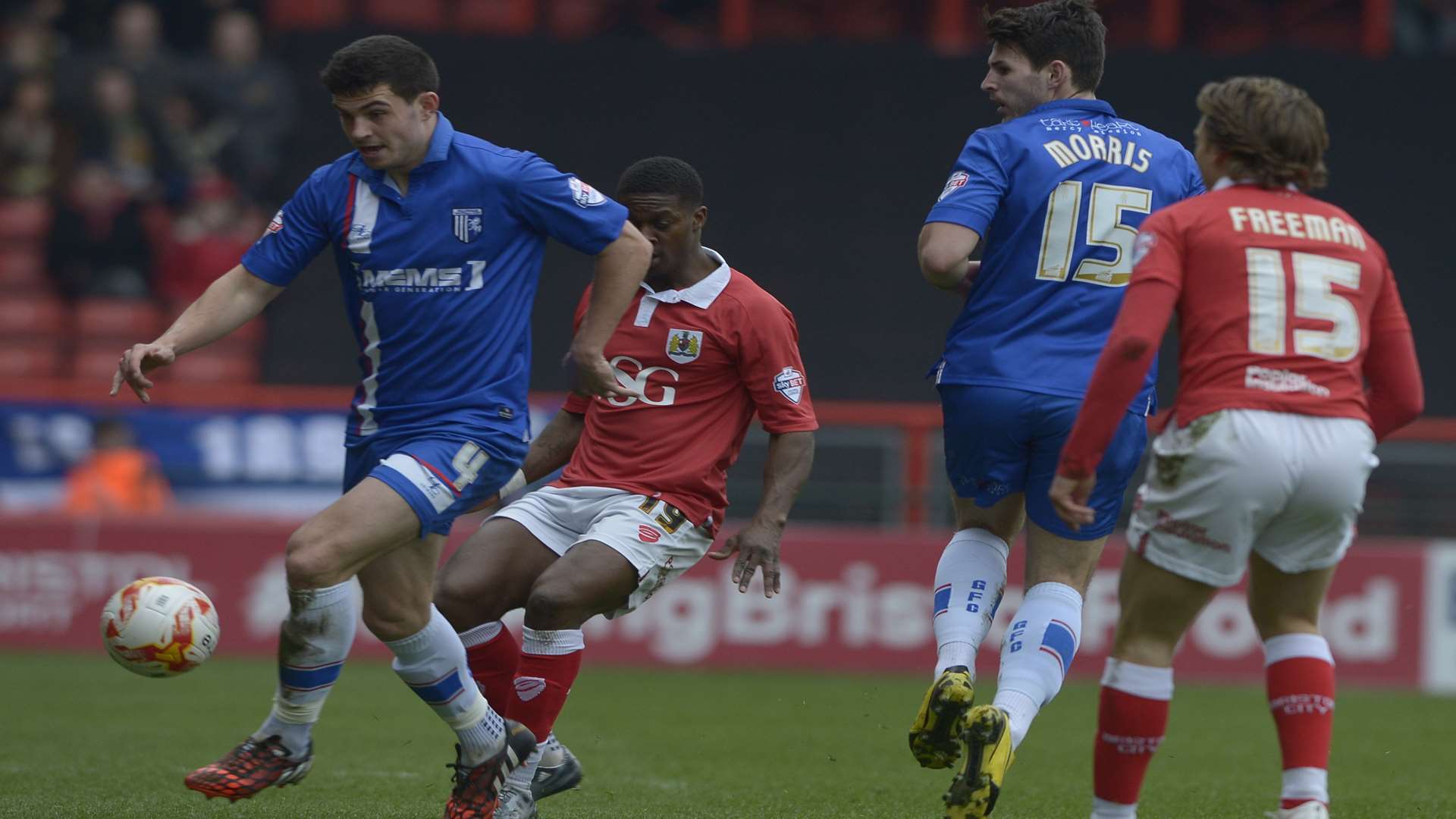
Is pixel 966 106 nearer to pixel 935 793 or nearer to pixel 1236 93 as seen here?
pixel 935 793

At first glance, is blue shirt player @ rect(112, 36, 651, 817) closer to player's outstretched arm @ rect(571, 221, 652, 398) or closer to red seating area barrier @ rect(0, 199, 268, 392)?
player's outstretched arm @ rect(571, 221, 652, 398)

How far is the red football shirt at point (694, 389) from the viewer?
5.78m

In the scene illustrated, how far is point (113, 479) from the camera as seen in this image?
38.4 ft

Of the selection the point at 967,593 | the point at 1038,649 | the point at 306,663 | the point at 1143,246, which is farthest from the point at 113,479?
the point at 1143,246

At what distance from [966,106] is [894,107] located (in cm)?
55

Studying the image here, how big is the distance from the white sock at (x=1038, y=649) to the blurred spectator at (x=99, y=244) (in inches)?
431

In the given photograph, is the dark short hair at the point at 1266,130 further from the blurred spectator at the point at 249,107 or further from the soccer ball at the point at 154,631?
the blurred spectator at the point at 249,107

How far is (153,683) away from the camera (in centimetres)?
1034

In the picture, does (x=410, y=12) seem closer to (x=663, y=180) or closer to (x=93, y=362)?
(x=93, y=362)

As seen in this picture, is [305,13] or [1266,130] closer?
[1266,130]

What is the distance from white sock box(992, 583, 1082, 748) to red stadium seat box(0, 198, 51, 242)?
40.1ft

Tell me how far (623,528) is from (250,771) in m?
1.31

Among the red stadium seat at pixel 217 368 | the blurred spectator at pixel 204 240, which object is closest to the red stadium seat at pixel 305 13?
the blurred spectator at pixel 204 240

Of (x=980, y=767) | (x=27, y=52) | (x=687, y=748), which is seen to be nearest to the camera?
(x=980, y=767)
